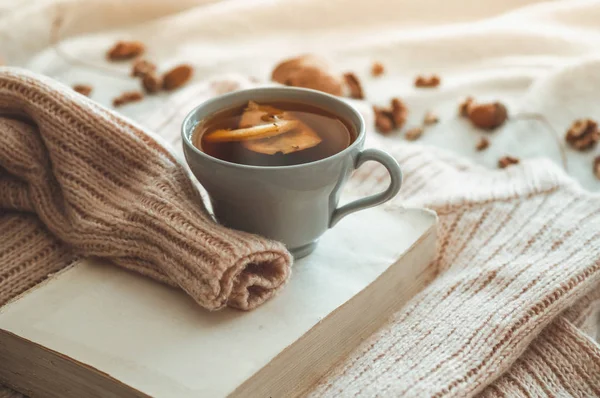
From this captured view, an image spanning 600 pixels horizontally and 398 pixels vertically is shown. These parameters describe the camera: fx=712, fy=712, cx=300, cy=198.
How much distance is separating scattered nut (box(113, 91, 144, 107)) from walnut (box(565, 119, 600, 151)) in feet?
1.96

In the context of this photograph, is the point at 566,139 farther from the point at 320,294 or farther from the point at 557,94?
the point at 320,294

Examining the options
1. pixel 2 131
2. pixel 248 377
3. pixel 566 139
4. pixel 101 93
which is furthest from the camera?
pixel 101 93

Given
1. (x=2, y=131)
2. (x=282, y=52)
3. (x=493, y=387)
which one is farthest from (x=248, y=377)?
(x=282, y=52)

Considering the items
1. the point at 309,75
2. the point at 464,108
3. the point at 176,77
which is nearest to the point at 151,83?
the point at 176,77

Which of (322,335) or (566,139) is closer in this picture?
(322,335)

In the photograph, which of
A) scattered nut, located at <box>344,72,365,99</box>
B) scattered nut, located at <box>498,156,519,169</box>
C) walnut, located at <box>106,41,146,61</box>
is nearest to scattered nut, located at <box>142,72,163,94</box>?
walnut, located at <box>106,41,146,61</box>

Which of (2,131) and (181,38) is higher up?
(2,131)

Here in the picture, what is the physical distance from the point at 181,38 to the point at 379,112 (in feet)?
1.35

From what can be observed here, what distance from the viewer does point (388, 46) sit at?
1.18 metres

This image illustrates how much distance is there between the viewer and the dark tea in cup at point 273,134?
1.79 feet

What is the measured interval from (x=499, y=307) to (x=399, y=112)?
451mm

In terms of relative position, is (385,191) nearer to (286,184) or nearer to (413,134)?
(286,184)

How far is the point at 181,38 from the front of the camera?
1214mm

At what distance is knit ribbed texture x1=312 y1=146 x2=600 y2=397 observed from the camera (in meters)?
0.56
